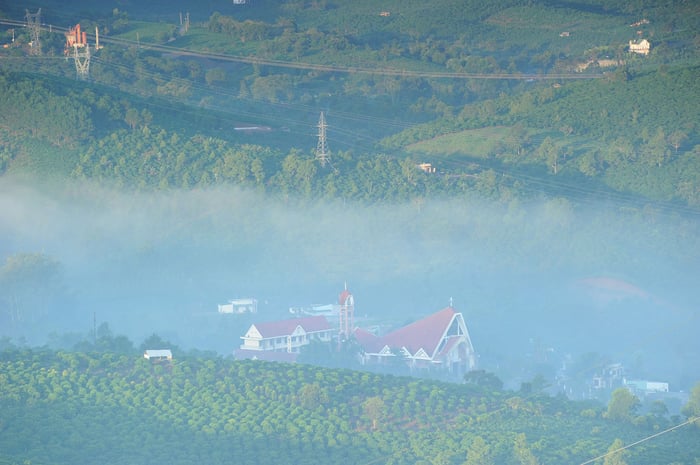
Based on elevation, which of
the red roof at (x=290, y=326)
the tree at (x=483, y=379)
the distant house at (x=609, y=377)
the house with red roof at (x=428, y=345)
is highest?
the red roof at (x=290, y=326)

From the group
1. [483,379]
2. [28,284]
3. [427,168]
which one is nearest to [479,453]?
[483,379]

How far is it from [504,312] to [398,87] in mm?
22759

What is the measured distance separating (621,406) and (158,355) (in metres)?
11.2

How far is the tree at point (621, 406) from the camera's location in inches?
1526

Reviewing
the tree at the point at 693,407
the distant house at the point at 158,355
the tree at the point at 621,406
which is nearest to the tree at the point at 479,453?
the tree at the point at 621,406

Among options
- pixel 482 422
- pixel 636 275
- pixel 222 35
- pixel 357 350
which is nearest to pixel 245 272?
pixel 357 350

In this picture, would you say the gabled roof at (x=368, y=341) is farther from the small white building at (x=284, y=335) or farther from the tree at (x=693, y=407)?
the tree at (x=693, y=407)

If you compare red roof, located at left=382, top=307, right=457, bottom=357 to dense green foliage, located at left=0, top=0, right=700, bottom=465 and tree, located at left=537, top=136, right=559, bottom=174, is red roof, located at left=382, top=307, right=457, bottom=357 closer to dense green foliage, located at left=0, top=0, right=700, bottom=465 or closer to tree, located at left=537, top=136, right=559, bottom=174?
dense green foliage, located at left=0, top=0, right=700, bottom=465

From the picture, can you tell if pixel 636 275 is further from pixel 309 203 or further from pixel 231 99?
pixel 231 99

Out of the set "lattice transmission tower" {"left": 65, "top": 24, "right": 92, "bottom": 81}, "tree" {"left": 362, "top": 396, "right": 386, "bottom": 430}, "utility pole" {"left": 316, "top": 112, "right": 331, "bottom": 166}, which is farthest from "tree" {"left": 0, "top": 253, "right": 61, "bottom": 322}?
"lattice transmission tower" {"left": 65, "top": 24, "right": 92, "bottom": 81}

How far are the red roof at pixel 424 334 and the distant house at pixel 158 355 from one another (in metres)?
8.59

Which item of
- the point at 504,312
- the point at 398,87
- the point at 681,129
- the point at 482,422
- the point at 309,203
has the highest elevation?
the point at 398,87

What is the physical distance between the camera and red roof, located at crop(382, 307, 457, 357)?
1774 inches

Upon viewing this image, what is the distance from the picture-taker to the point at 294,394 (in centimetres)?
3703
